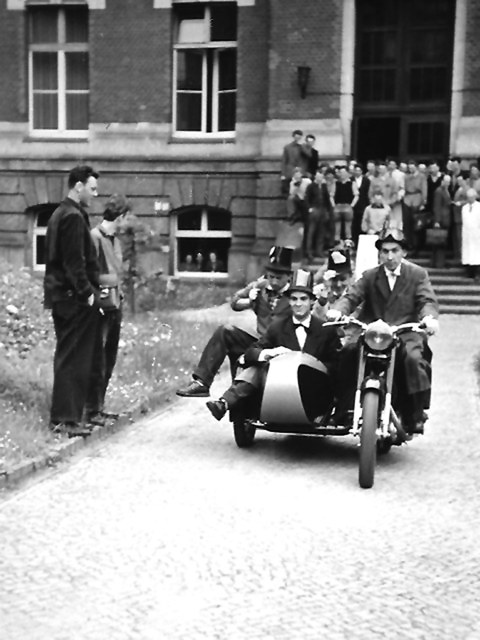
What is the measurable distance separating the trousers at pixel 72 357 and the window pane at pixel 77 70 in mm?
16246

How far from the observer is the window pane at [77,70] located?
24.0m

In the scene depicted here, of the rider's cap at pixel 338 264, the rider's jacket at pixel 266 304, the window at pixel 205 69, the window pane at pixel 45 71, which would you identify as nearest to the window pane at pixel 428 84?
the window at pixel 205 69

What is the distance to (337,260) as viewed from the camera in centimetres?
1030

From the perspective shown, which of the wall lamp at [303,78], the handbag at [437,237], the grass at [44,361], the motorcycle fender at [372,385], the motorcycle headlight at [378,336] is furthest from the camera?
the wall lamp at [303,78]

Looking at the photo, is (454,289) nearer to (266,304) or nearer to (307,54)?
(307,54)

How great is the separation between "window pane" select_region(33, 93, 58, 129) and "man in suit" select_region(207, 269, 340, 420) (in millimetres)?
16736

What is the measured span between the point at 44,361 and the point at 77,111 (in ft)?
45.2

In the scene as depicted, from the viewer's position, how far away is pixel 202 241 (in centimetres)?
2356

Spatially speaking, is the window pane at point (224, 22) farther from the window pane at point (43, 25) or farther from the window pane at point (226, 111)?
the window pane at point (43, 25)

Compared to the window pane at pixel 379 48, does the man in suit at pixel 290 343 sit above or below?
below

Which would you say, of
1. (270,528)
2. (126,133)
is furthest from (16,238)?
(270,528)

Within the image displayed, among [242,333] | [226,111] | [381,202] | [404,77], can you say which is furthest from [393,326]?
[226,111]

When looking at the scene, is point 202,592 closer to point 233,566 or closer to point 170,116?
point 233,566

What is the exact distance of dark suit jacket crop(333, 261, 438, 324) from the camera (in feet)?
28.4
